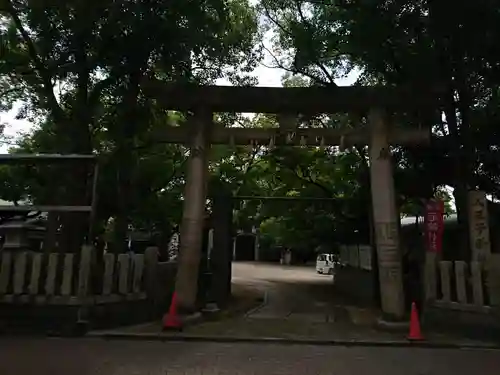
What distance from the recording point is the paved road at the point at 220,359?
7125mm

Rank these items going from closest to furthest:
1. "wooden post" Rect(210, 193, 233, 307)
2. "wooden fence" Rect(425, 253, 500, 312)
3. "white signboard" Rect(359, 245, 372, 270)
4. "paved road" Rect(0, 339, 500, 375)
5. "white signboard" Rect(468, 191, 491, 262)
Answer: "paved road" Rect(0, 339, 500, 375)
"wooden fence" Rect(425, 253, 500, 312)
"white signboard" Rect(468, 191, 491, 262)
"wooden post" Rect(210, 193, 233, 307)
"white signboard" Rect(359, 245, 372, 270)

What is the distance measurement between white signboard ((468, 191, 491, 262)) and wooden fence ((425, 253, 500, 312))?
513 mm

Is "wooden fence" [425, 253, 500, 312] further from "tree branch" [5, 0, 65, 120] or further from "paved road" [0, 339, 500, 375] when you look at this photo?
"tree branch" [5, 0, 65, 120]

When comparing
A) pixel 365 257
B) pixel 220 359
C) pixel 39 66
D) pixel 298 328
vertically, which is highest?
pixel 39 66

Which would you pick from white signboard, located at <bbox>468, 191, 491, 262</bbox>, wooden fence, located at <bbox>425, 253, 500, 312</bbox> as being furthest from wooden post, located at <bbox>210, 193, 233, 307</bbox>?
white signboard, located at <bbox>468, 191, 491, 262</bbox>

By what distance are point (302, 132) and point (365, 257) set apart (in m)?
7.15

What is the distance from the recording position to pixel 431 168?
573 inches

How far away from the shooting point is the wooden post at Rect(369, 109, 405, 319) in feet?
36.4

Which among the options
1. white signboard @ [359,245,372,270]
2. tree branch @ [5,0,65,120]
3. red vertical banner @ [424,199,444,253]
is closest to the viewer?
tree branch @ [5,0,65,120]

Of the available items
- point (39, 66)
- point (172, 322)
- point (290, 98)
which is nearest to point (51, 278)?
point (172, 322)

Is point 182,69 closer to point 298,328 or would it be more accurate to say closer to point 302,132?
point 302,132

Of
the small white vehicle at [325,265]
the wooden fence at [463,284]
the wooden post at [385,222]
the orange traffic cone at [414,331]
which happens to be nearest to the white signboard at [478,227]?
the wooden fence at [463,284]

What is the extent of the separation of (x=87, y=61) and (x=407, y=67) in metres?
6.82

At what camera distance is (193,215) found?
1183cm
